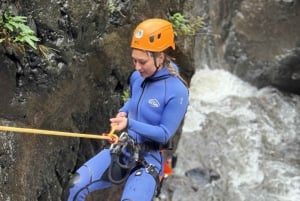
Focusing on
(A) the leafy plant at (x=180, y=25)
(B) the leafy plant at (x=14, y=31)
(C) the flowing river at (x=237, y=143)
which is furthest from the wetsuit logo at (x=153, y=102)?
(C) the flowing river at (x=237, y=143)

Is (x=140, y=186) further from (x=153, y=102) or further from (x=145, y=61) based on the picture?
(x=145, y=61)

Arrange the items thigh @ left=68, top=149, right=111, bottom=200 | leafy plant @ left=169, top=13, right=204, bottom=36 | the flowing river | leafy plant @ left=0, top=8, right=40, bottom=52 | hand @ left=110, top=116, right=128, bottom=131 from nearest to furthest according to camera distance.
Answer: hand @ left=110, top=116, right=128, bottom=131 → thigh @ left=68, top=149, right=111, bottom=200 → leafy plant @ left=0, top=8, right=40, bottom=52 → leafy plant @ left=169, top=13, right=204, bottom=36 → the flowing river

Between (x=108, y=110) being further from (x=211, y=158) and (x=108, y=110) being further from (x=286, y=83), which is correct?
(x=286, y=83)

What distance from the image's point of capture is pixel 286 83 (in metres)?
11.4

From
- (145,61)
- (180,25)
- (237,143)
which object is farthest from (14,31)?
(237,143)

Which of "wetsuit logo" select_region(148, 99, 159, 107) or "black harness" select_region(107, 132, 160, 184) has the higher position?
"wetsuit logo" select_region(148, 99, 159, 107)

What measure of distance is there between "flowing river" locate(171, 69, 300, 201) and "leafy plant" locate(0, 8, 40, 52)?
15.5 feet

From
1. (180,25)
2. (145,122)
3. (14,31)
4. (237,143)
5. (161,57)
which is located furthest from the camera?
(237,143)

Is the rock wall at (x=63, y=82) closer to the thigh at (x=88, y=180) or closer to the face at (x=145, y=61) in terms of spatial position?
the thigh at (x=88, y=180)

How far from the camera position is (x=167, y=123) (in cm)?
382

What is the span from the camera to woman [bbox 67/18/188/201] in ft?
12.4

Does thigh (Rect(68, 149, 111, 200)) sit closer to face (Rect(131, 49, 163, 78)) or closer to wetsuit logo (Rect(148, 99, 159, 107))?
wetsuit logo (Rect(148, 99, 159, 107))

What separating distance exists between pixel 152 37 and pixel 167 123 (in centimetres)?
66

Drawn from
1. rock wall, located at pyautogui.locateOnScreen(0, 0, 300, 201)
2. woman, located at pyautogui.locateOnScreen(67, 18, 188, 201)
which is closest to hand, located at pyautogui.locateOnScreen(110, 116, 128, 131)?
woman, located at pyautogui.locateOnScreen(67, 18, 188, 201)
